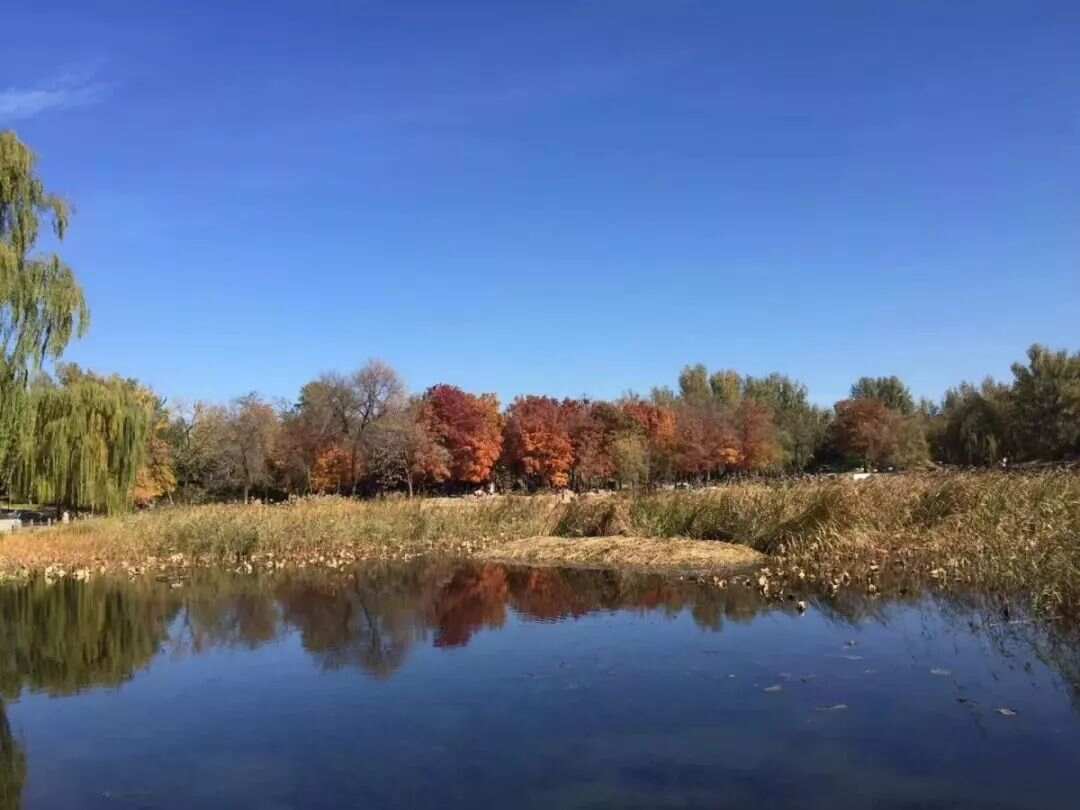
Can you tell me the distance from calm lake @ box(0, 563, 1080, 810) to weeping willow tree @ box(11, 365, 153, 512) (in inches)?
583

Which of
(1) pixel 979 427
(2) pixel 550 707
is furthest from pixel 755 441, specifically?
(2) pixel 550 707

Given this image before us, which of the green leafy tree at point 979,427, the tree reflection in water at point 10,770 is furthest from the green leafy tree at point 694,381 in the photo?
the tree reflection in water at point 10,770

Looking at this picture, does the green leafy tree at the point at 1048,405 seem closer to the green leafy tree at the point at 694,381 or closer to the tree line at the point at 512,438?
A: the tree line at the point at 512,438

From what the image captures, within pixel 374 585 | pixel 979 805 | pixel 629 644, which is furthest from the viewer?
pixel 374 585

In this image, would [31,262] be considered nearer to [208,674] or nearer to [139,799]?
[208,674]

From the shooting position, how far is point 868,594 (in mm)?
13062

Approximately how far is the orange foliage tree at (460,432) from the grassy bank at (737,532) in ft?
101

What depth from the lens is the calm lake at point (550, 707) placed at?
6.09 meters

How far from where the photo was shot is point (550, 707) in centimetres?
809

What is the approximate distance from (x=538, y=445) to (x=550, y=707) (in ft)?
171

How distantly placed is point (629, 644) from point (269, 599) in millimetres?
7272

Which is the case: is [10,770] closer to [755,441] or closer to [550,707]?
[550,707]

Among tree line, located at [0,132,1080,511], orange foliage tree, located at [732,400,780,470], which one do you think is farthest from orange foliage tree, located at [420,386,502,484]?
orange foliage tree, located at [732,400,780,470]

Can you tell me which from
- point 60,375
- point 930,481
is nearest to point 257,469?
point 60,375
